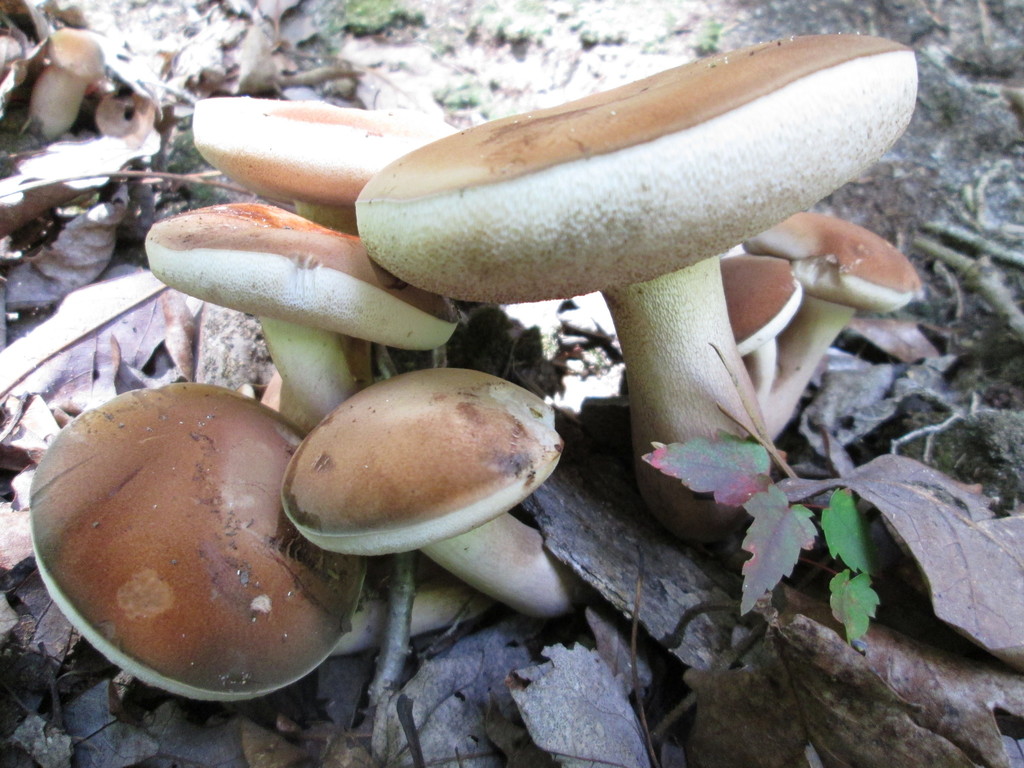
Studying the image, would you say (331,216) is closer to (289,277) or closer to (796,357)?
(289,277)

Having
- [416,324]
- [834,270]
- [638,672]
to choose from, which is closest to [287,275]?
[416,324]

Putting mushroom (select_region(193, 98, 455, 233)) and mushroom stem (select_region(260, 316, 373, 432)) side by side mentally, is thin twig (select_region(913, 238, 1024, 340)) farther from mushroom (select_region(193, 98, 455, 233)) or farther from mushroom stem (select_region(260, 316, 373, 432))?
mushroom stem (select_region(260, 316, 373, 432))

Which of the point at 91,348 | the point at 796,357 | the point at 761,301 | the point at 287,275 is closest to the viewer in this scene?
the point at 287,275

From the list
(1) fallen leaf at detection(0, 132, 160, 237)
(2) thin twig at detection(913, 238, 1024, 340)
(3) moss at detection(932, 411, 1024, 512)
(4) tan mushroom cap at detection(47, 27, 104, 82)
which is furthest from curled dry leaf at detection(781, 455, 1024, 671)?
(4) tan mushroom cap at detection(47, 27, 104, 82)

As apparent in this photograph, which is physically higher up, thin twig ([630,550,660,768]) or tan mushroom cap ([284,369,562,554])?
tan mushroom cap ([284,369,562,554])

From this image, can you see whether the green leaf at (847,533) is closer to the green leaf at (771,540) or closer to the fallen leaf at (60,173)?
the green leaf at (771,540)
